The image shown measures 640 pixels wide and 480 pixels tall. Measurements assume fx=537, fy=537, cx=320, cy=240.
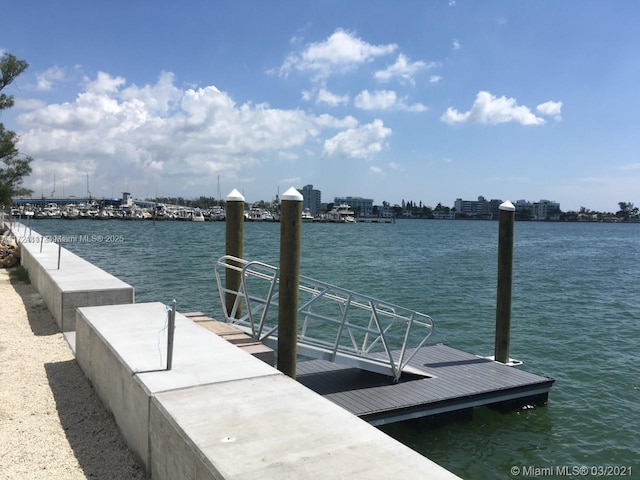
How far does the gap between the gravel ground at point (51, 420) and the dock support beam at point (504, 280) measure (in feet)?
25.5

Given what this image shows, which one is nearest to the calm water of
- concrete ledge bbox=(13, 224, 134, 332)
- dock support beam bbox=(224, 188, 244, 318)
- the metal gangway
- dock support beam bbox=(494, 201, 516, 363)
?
the metal gangway

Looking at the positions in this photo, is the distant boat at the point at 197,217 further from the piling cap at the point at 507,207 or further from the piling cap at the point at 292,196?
the piling cap at the point at 292,196

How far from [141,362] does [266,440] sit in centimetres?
209

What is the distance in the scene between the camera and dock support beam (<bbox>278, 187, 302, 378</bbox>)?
6914mm

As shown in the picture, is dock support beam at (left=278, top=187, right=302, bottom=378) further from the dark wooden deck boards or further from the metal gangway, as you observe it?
the dark wooden deck boards

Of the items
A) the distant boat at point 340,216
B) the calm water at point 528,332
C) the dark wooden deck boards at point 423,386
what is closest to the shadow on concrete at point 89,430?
the dark wooden deck boards at point 423,386

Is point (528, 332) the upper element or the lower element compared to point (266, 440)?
lower

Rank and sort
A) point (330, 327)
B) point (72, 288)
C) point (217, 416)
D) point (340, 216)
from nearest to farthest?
1. point (217, 416)
2. point (72, 288)
3. point (330, 327)
4. point (340, 216)

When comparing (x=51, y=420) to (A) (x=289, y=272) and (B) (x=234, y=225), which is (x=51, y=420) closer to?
(A) (x=289, y=272)

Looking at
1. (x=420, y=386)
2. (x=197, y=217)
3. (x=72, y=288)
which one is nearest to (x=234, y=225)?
(x=72, y=288)

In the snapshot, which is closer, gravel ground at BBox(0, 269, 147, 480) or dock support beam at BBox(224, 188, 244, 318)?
gravel ground at BBox(0, 269, 147, 480)

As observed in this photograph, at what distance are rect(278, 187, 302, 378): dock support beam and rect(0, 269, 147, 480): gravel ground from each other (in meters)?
2.37

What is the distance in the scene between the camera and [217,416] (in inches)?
162

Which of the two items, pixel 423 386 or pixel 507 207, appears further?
pixel 507 207
